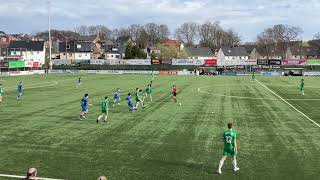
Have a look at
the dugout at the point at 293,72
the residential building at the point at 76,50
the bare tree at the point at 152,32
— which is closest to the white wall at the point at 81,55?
the residential building at the point at 76,50

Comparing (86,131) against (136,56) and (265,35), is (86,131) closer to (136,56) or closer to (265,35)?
(136,56)

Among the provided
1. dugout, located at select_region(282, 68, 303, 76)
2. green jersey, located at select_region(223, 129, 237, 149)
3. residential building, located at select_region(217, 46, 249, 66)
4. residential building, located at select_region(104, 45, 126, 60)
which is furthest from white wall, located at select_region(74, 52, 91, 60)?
green jersey, located at select_region(223, 129, 237, 149)

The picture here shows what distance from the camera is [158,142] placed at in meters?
20.2

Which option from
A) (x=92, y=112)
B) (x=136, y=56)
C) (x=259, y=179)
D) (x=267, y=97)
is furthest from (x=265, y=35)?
(x=259, y=179)

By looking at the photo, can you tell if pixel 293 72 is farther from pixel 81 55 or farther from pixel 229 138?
pixel 81 55

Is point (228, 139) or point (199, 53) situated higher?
point (199, 53)

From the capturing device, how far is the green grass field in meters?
15.3

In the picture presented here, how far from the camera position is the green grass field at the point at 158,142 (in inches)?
603

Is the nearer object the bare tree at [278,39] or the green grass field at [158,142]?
the green grass field at [158,142]

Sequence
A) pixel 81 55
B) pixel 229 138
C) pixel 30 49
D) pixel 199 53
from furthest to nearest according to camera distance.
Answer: pixel 199 53 → pixel 81 55 → pixel 30 49 → pixel 229 138

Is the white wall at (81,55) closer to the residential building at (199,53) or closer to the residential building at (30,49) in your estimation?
the residential building at (30,49)

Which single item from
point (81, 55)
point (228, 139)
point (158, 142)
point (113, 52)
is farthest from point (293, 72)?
point (113, 52)

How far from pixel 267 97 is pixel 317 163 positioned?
26.5m

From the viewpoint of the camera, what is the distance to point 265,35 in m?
186
